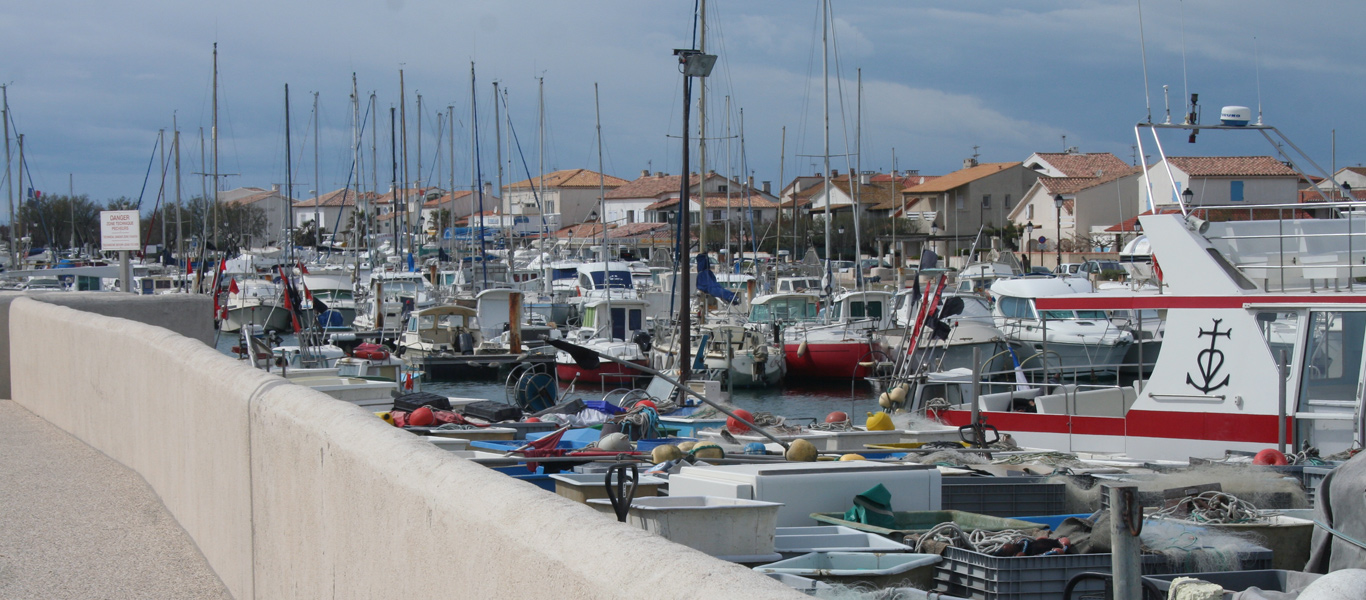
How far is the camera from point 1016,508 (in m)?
8.45

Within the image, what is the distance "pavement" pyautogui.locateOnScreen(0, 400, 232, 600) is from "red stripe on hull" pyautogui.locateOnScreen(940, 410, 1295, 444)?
1041 centimetres

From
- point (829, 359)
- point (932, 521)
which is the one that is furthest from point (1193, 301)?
point (829, 359)

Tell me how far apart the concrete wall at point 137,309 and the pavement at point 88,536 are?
4014mm

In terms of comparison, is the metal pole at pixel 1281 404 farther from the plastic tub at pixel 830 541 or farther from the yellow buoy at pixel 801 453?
the plastic tub at pixel 830 541

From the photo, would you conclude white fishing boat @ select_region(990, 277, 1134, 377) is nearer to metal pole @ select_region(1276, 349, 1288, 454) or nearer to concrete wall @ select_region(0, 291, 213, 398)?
metal pole @ select_region(1276, 349, 1288, 454)

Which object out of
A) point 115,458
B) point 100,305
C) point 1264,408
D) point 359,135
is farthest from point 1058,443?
point 359,135

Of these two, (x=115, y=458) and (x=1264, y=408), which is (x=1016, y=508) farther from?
(x=115, y=458)

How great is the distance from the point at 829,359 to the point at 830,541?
92.9 ft

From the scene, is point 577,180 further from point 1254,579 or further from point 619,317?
point 1254,579

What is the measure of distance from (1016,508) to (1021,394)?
9.71 metres

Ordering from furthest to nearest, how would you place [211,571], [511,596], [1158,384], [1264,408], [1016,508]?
[1158,384], [1264,408], [1016,508], [211,571], [511,596]

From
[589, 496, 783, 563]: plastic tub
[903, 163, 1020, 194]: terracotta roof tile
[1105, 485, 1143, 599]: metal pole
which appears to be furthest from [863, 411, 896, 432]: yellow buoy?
[903, 163, 1020, 194]: terracotta roof tile

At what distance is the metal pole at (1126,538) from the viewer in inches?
167

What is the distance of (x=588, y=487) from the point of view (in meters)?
7.05
